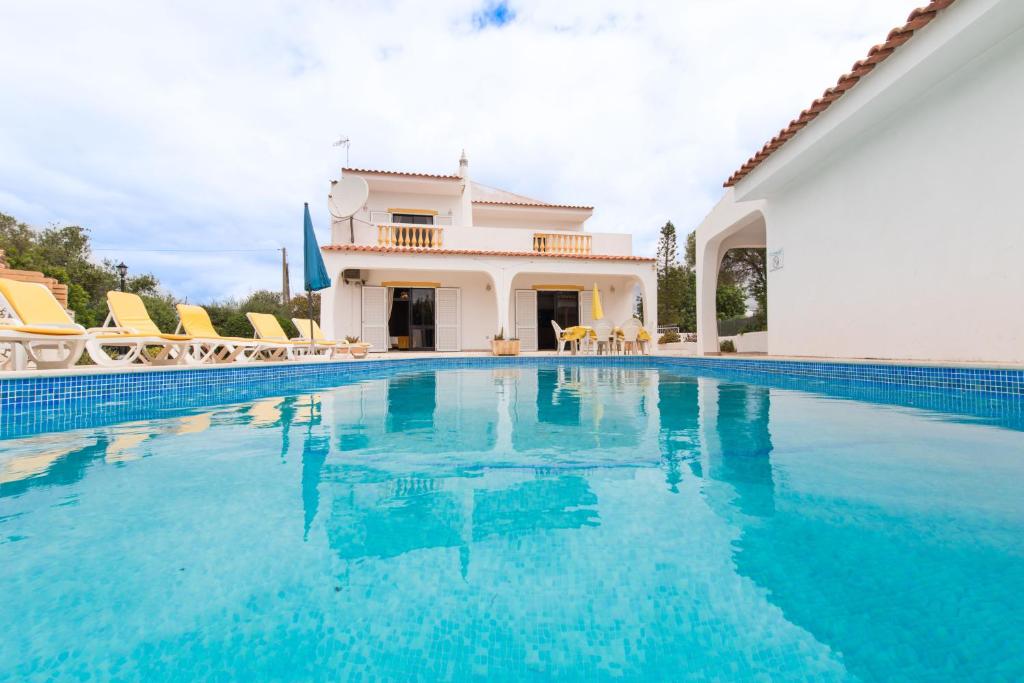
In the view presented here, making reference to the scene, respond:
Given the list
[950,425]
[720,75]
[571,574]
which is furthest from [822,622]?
[720,75]

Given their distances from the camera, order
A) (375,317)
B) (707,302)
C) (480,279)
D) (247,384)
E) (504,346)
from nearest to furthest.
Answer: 1. (247,384)
2. (707,302)
3. (504,346)
4. (375,317)
5. (480,279)

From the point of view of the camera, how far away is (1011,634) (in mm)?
1107

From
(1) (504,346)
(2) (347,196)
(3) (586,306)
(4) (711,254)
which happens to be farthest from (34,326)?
(3) (586,306)

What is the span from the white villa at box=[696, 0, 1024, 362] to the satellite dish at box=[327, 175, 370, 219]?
1042cm

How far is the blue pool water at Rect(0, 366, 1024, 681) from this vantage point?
1070 millimetres

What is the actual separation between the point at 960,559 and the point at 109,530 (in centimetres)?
287

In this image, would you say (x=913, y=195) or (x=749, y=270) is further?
(x=749, y=270)

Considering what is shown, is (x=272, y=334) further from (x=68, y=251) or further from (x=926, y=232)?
(x=68, y=251)

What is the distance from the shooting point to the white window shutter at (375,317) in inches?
604

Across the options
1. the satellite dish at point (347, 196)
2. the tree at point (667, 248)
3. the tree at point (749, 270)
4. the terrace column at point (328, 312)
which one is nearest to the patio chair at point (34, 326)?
the terrace column at point (328, 312)

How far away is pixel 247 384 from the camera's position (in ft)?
22.6

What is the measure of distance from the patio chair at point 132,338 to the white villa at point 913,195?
10182mm

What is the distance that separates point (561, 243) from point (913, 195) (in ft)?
32.1

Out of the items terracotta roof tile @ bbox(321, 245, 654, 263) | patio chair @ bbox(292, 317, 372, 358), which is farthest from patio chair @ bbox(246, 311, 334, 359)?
terracotta roof tile @ bbox(321, 245, 654, 263)
